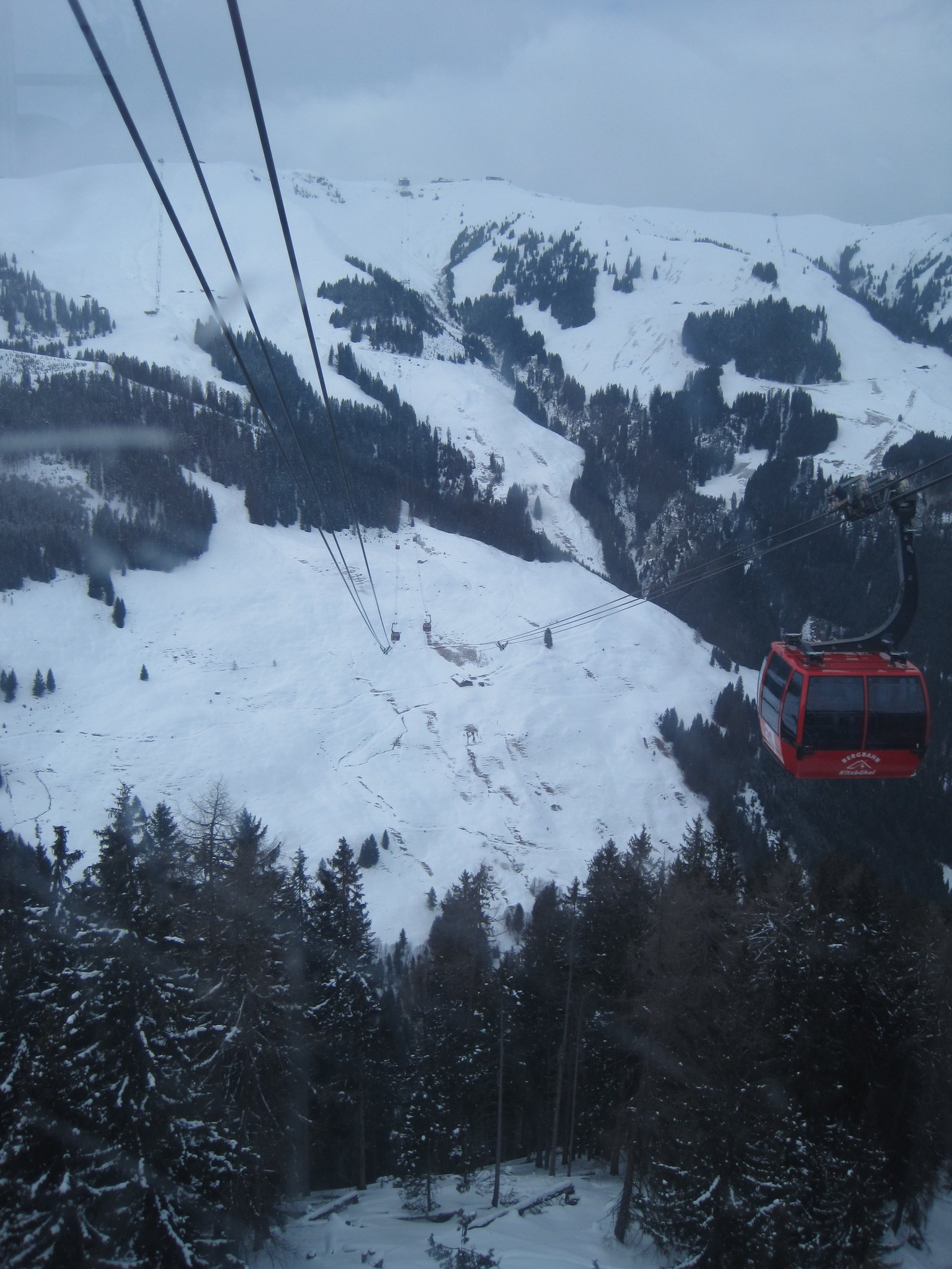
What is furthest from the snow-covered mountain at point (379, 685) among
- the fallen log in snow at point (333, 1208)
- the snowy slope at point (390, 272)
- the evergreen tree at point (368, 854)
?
the fallen log in snow at point (333, 1208)

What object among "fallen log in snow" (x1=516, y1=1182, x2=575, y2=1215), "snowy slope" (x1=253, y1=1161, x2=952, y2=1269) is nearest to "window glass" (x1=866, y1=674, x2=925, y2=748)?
"snowy slope" (x1=253, y1=1161, x2=952, y2=1269)

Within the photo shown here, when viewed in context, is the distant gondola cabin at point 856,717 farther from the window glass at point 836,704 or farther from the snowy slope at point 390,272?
the snowy slope at point 390,272

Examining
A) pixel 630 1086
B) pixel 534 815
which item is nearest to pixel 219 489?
pixel 534 815

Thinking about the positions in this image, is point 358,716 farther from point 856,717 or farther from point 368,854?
point 856,717

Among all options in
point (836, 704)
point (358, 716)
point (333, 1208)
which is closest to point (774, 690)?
point (836, 704)

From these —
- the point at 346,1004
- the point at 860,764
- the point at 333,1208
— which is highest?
the point at 860,764
